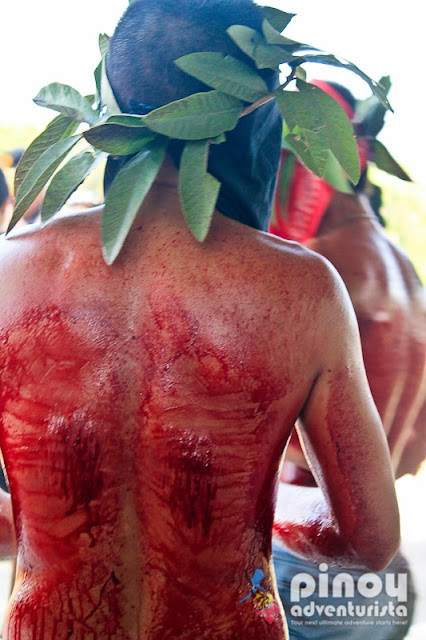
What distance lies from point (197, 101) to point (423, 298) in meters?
1.66

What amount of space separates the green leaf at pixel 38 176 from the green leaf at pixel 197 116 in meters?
0.17

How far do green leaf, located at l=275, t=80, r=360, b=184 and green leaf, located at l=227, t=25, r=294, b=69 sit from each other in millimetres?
A: 48

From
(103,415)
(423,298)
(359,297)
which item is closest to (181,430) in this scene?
(103,415)

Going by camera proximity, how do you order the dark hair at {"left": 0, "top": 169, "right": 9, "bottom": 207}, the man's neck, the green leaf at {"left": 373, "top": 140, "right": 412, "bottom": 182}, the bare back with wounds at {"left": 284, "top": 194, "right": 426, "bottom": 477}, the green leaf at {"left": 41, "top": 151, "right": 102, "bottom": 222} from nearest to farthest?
1. the green leaf at {"left": 41, "top": 151, "right": 102, "bottom": 222}
2. the green leaf at {"left": 373, "top": 140, "right": 412, "bottom": 182}
3. the bare back with wounds at {"left": 284, "top": 194, "right": 426, "bottom": 477}
4. the man's neck
5. the dark hair at {"left": 0, "top": 169, "right": 9, "bottom": 207}

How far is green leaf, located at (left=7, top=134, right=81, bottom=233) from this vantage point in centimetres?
120

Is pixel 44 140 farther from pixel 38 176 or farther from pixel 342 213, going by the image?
pixel 342 213

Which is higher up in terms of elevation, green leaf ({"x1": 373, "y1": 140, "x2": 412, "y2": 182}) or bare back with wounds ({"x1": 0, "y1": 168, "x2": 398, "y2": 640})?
green leaf ({"x1": 373, "y1": 140, "x2": 412, "y2": 182})

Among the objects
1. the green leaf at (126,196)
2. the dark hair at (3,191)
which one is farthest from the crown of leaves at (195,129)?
the dark hair at (3,191)

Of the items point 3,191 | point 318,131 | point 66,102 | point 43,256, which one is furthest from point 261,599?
point 3,191

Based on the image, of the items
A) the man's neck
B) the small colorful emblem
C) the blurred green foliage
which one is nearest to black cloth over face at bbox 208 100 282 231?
the small colorful emblem

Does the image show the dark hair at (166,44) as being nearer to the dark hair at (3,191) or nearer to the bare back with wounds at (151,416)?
the bare back with wounds at (151,416)

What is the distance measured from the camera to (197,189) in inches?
43.4

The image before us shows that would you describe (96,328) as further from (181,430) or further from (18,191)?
(18,191)

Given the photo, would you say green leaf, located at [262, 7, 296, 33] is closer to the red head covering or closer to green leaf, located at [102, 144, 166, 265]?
green leaf, located at [102, 144, 166, 265]
